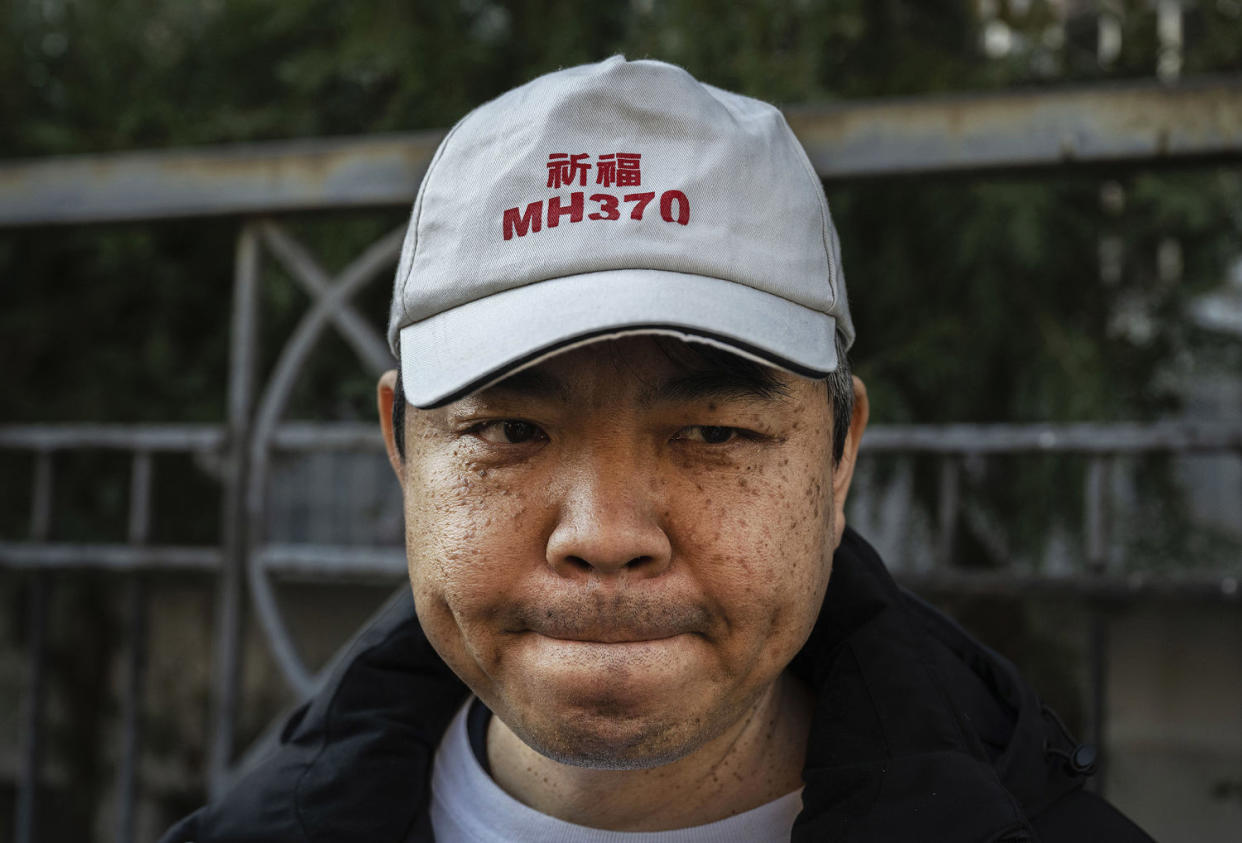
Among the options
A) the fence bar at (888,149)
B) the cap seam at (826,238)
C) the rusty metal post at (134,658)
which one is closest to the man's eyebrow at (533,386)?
the cap seam at (826,238)

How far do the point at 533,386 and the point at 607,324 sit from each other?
0.11 meters

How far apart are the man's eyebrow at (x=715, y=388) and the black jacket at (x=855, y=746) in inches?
14.8

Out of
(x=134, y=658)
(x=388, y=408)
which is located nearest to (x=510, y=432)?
(x=388, y=408)

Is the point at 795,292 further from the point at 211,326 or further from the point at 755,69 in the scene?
the point at 211,326

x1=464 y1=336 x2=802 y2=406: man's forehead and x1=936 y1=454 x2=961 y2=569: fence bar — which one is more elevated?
x1=464 y1=336 x2=802 y2=406: man's forehead

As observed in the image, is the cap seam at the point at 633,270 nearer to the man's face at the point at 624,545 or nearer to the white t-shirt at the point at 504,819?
the man's face at the point at 624,545

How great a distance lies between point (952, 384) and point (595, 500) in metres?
2.13

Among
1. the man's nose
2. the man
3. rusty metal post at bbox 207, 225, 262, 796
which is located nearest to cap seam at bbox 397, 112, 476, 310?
the man

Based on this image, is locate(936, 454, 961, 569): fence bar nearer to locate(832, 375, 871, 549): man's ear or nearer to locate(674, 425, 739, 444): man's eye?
locate(832, 375, 871, 549): man's ear

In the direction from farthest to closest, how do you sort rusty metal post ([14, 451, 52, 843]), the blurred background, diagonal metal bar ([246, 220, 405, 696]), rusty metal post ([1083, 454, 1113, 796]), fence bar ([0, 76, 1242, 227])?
rusty metal post ([14, 451, 52, 843]), diagonal metal bar ([246, 220, 405, 696]), the blurred background, rusty metal post ([1083, 454, 1113, 796]), fence bar ([0, 76, 1242, 227])

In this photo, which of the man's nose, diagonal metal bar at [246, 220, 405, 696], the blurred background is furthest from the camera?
diagonal metal bar at [246, 220, 405, 696]

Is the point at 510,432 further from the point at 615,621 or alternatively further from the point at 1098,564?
the point at 1098,564

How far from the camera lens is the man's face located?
3.50 feet

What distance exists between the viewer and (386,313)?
10.5 feet
